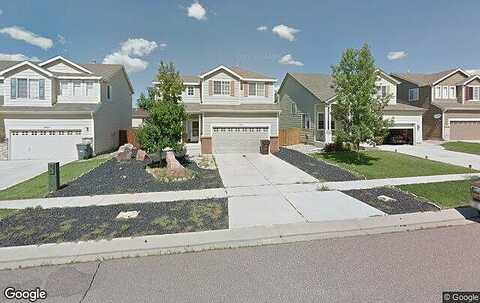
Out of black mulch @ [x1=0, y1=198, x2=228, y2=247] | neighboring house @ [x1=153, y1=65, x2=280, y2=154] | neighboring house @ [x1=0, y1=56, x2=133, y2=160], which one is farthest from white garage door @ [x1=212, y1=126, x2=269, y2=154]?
black mulch @ [x1=0, y1=198, x2=228, y2=247]

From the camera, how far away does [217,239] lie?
5.58 meters

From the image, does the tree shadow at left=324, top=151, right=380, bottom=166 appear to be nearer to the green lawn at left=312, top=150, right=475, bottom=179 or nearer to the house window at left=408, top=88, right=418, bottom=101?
the green lawn at left=312, top=150, right=475, bottom=179

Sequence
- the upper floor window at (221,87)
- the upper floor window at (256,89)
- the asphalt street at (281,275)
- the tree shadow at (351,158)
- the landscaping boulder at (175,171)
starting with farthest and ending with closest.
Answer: the upper floor window at (256,89) → the upper floor window at (221,87) → the tree shadow at (351,158) → the landscaping boulder at (175,171) → the asphalt street at (281,275)

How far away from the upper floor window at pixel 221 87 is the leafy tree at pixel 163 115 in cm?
844

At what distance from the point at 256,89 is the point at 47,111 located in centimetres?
1535

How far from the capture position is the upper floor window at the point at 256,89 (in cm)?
2344

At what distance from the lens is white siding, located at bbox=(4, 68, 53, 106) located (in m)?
18.5

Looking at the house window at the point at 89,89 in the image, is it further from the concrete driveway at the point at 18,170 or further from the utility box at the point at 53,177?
the utility box at the point at 53,177

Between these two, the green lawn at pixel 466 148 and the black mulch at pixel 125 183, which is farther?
the green lawn at pixel 466 148

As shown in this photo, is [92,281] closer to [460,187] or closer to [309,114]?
[460,187]

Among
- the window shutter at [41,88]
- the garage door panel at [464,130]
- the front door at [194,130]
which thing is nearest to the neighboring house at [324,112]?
the garage door panel at [464,130]

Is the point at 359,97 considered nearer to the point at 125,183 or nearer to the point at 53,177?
the point at 125,183

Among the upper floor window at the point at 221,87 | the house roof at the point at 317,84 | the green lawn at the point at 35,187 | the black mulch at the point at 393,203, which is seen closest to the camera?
the black mulch at the point at 393,203

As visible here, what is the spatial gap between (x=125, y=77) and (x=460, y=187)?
27545 millimetres
